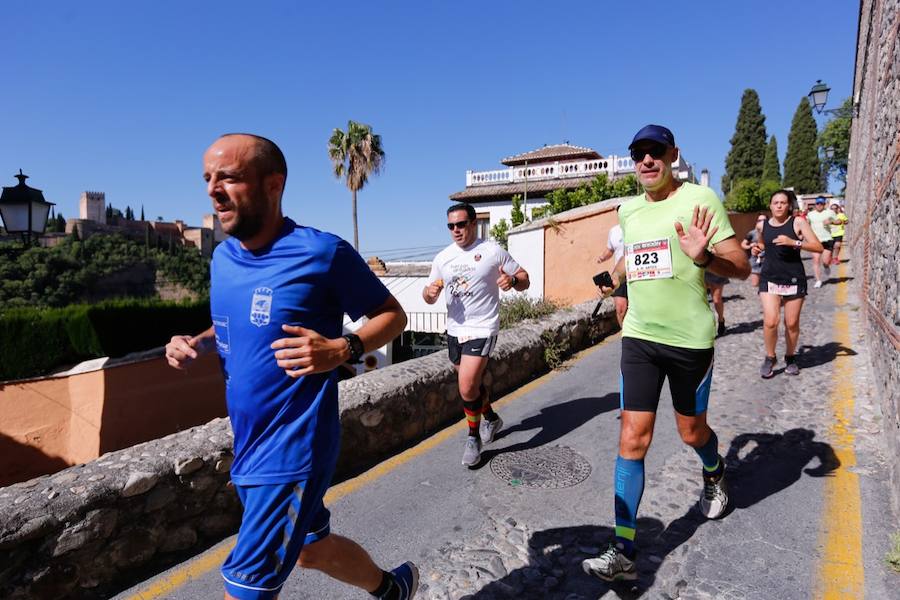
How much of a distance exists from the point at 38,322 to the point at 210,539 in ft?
42.4

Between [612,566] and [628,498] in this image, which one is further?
[628,498]

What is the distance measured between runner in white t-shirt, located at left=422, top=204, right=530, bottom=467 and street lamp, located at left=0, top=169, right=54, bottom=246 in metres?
6.81

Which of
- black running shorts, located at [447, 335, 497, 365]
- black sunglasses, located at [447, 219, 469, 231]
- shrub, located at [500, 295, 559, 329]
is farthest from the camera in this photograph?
shrub, located at [500, 295, 559, 329]

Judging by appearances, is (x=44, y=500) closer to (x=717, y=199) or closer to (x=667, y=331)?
(x=667, y=331)

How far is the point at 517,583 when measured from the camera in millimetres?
2570

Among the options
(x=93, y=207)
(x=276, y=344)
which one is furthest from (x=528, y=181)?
(x=93, y=207)

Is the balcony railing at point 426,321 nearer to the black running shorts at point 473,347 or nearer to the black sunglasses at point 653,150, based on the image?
the black running shorts at point 473,347

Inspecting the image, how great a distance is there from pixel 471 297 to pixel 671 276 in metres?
1.75

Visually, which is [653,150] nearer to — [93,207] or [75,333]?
[75,333]

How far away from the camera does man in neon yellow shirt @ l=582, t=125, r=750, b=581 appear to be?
253 centimetres

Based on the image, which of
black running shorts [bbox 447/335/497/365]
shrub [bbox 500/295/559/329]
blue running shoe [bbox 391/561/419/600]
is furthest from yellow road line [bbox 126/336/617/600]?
shrub [bbox 500/295/559/329]

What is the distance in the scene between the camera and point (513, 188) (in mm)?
33812

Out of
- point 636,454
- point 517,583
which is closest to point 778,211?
point 636,454

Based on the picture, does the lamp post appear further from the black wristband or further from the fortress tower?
the fortress tower
